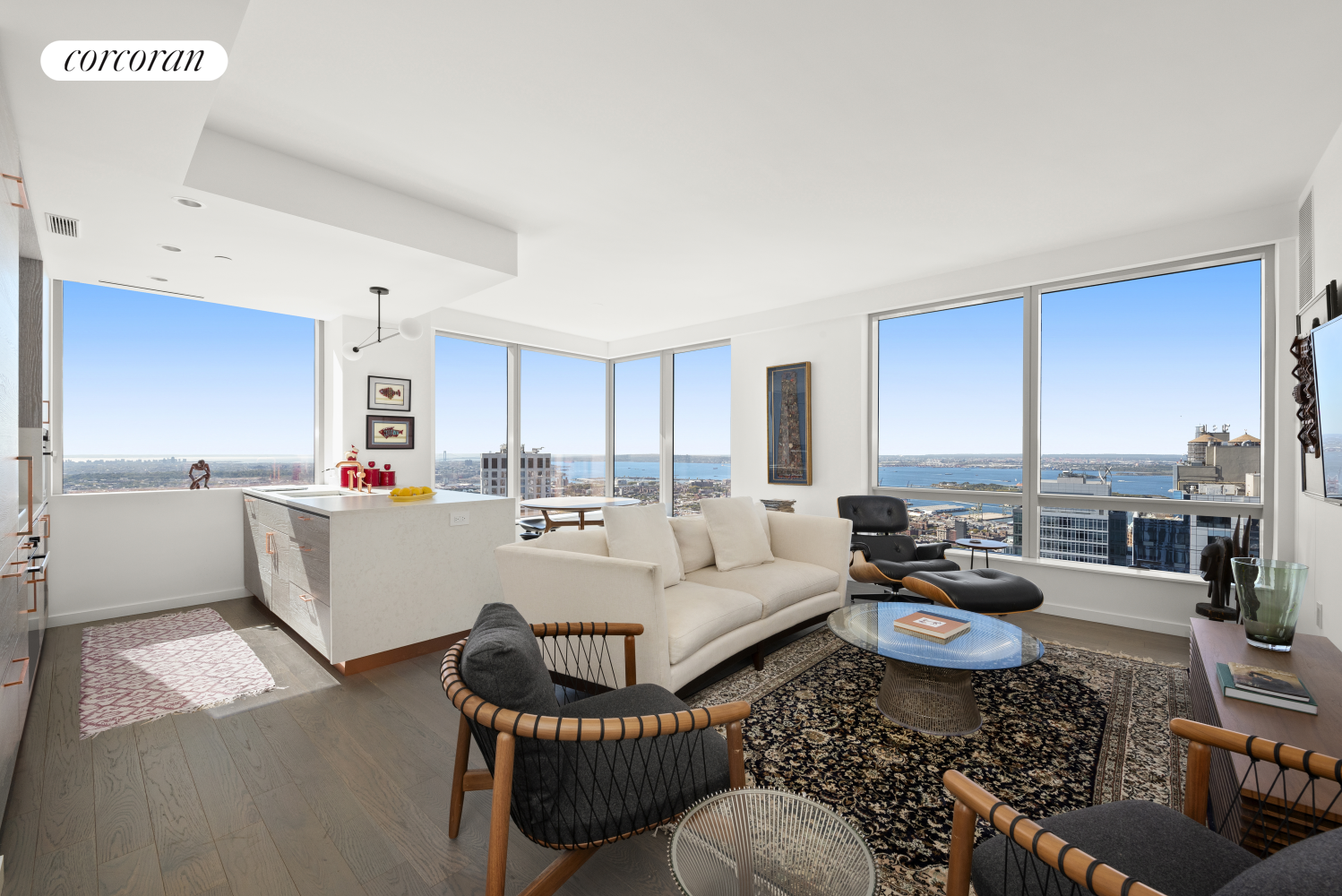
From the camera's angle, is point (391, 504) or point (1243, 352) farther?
point (1243, 352)

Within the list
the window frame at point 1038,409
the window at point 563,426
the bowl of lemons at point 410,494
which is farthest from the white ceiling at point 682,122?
the window at point 563,426

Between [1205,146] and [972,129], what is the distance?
1.24 meters

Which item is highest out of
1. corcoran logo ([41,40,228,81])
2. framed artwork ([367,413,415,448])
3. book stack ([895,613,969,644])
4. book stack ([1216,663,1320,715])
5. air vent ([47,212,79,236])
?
corcoran logo ([41,40,228,81])

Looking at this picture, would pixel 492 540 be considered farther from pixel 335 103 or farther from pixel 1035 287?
pixel 1035 287

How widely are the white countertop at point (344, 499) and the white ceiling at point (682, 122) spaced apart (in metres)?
1.49

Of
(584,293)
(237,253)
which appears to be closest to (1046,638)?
(584,293)

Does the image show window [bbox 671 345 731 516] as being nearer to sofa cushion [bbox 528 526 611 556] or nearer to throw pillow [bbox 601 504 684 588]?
throw pillow [bbox 601 504 684 588]

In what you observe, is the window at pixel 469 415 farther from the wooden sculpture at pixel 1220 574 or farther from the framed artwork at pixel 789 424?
the wooden sculpture at pixel 1220 574

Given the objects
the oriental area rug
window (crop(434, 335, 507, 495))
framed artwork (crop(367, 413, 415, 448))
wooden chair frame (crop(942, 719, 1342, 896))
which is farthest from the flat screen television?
window (crop(434, 335, 507, 495))

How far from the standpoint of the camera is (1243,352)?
386 centimetres

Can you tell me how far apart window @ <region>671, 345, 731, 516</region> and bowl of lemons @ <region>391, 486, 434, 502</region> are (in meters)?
3.55

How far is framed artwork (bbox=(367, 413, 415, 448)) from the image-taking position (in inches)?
205

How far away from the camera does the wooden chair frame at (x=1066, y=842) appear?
3.01ft

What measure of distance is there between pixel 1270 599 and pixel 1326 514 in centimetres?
124
